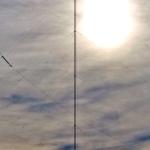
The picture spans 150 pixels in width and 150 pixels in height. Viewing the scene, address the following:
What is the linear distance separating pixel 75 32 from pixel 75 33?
21cm

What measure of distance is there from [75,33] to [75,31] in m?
0.40

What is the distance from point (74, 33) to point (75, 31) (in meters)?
0.86

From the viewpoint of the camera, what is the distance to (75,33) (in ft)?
232

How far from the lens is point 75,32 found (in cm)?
7062

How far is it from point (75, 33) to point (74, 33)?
66 centimetres

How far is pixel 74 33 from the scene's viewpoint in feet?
229

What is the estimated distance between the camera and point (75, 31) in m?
70.6

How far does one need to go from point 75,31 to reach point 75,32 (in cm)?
20
